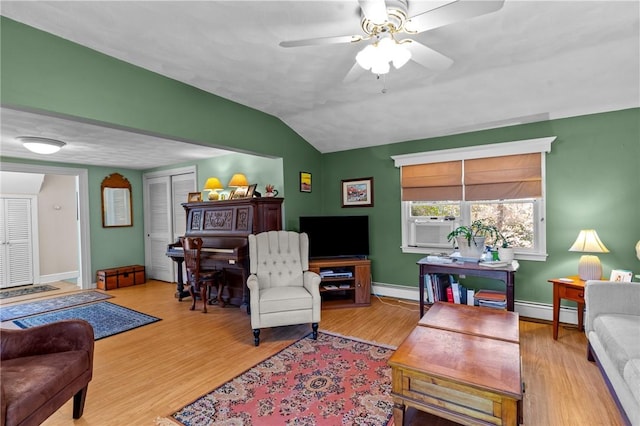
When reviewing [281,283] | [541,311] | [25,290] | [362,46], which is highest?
[362,46]

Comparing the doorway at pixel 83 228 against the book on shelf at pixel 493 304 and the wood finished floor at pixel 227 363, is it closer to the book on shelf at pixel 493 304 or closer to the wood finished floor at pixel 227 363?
the wood finished floor at pixel 227 363

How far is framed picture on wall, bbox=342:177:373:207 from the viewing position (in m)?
4.57

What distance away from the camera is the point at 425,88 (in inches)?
125

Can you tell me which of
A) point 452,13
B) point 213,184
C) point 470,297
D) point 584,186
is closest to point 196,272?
point 213,184

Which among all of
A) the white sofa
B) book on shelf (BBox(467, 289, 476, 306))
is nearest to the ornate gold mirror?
book on shelf (BBox(467, 289, 476, 306))

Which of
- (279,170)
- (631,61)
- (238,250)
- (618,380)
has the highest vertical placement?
(631,61)

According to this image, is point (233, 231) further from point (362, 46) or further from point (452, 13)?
point (452, 13)

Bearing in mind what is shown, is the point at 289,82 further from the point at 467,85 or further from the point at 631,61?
the point at 631,61

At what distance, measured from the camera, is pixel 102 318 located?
12.9 feet

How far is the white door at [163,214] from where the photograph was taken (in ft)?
19.0

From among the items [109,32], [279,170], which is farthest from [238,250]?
[109,32]

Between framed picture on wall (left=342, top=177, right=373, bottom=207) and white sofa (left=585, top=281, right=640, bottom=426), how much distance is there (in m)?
2.70

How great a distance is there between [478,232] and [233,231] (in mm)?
3158

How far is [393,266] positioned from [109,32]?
393 cm
